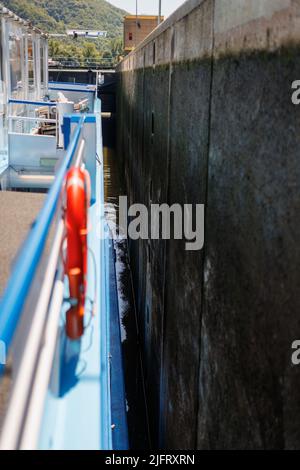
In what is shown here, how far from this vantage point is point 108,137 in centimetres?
2898

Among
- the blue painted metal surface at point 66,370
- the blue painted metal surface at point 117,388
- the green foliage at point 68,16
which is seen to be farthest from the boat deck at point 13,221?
the green foliage at point 68,16

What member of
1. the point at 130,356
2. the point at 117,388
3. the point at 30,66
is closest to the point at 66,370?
the point at 117,388

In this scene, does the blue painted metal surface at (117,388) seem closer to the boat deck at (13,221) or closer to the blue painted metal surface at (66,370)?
the boat deck at (13,221)

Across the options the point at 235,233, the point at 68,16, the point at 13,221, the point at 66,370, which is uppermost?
the point at 68,16

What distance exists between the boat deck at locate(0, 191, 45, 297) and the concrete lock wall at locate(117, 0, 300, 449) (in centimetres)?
141

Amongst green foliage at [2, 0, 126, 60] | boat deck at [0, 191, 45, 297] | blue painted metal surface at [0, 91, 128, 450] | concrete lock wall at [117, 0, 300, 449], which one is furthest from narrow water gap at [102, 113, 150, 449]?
green foliage at [2, 0, 126, 60]

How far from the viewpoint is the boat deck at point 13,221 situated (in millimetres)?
4242

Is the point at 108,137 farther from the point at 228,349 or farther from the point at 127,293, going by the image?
the point at 228,349

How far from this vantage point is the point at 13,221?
5.34m

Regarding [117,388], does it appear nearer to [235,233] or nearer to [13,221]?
[13,221]

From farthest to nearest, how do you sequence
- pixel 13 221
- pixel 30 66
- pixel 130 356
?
pixel 30 66 < pixel 130 356 < pixel 13 221

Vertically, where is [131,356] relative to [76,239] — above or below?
below

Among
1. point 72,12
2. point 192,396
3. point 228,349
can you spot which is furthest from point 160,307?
point 72,12

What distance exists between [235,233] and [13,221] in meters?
3.16
